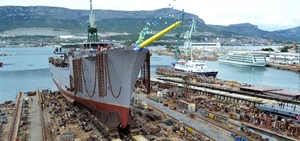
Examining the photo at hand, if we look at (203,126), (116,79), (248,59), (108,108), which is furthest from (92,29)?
(248,59)

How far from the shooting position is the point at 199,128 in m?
18.7

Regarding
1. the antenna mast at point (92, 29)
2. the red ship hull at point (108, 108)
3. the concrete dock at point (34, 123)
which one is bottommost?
the concrete dock at point (34, 123)

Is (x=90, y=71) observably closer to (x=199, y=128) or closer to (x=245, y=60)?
(x=199, y=128)

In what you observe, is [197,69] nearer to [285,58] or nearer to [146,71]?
[146,71]

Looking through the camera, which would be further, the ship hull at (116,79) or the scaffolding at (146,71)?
the scaffolding at (146,71)

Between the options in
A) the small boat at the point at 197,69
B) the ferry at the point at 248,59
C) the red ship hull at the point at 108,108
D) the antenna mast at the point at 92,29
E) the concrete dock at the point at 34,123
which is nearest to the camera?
the red ship hull at the point at 108,108

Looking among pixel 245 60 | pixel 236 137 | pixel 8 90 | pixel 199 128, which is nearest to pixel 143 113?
pixel 199 128

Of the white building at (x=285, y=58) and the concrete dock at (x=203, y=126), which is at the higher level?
the white building at (x=285, y=58)

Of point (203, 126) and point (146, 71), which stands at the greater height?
point (146, 71)

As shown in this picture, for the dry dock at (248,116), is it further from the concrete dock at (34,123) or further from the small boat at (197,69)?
the small boat at (197,69)

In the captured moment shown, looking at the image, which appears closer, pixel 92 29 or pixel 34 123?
pixel 34 123

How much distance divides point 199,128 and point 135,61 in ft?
24.3

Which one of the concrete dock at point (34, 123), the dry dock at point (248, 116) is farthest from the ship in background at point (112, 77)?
the dry dock at point (248, 116)

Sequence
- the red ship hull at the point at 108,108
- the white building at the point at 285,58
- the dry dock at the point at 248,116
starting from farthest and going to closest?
the white building at the point at 285,58
the dry dock at the point at 248,116
the red ship hull at the point at 108,108
